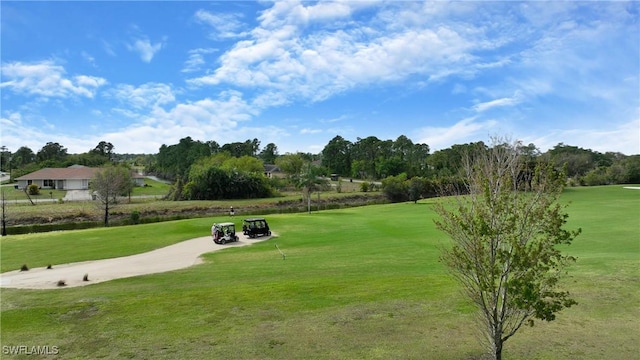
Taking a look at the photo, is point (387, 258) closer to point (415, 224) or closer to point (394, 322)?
point (394, 322)

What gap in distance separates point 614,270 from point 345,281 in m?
12.4

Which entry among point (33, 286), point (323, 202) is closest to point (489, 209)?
point (33, 286)

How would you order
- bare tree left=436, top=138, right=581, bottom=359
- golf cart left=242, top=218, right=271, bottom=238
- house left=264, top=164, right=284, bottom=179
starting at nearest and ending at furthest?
bare tree left=436, top=138, right=581, bottom=359
golf cart left=242, top=218, right=271, bottom=238
house left=264, top=164, right=284, bottom=179

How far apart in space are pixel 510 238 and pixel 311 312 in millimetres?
7671

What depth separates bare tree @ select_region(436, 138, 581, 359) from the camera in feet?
26.9

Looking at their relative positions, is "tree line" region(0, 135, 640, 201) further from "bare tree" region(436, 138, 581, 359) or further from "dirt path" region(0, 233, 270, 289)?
"bare tree" region(436, 138, 581, 359)

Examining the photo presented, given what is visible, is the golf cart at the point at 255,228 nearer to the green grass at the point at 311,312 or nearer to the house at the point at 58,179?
the green grass at the point at 311,312

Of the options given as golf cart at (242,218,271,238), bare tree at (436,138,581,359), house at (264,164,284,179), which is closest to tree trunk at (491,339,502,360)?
bare tree at (436,138,581,359)

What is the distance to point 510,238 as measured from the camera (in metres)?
8.31

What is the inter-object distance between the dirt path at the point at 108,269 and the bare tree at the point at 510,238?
1798 cm

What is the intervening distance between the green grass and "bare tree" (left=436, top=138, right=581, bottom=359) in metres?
2.74

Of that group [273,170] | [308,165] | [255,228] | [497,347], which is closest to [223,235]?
[255,228]

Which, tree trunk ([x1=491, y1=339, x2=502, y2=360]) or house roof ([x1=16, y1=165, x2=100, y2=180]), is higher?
house roof ([x1=16, y1=165, x2=100, y2=180])

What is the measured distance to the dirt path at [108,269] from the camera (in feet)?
63.6
